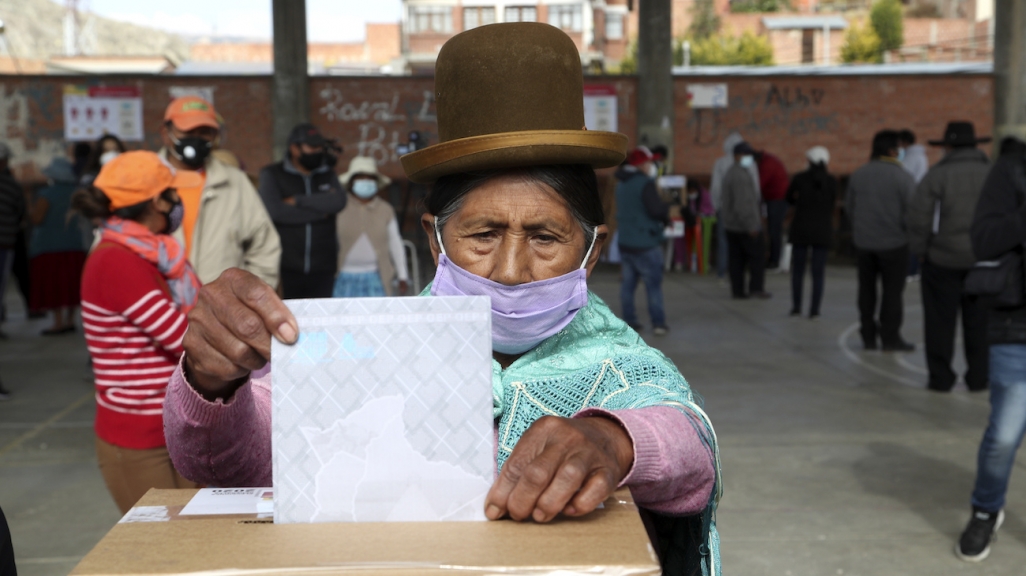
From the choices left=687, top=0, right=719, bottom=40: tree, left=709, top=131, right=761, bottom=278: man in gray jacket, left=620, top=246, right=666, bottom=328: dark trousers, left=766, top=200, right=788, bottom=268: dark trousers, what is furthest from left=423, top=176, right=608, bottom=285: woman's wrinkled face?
left=687, top=0, right=719, bottom=40: tree

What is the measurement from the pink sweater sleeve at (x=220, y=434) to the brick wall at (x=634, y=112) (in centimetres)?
1496

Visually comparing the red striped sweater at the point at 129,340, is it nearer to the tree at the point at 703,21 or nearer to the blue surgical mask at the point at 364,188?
the blue surgical mask at the point at 364,188

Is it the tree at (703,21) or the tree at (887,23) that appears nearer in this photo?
the tree at (887,23)

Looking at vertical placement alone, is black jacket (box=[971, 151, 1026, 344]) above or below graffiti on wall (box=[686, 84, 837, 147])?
below

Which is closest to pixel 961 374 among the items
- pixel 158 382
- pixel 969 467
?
pixel 969 467

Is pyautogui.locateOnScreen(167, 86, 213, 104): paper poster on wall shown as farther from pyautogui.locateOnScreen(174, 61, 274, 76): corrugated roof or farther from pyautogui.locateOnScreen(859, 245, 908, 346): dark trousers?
pyautogui.locateOnScreen(859, 245, 908, 346): dark trousers

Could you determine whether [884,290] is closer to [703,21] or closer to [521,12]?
[521,12]

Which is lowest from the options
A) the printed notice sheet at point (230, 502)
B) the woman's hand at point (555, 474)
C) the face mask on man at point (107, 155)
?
the printed notice sheet at point (230, 502)

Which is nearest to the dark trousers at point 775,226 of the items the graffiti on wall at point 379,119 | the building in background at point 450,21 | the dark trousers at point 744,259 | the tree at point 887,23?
the dark trousers at point 744,259

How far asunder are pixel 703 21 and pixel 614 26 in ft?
21.7

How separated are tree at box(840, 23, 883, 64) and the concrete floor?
54.5 metres

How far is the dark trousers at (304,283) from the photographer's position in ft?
21.2

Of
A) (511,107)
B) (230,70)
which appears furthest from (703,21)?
(511,107)

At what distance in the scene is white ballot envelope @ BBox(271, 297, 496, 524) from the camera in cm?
107
